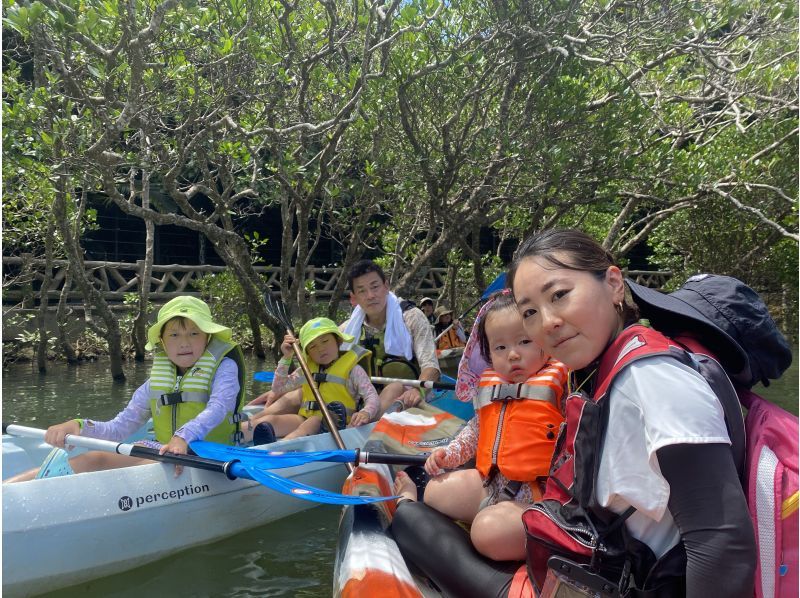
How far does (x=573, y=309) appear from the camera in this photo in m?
1.54

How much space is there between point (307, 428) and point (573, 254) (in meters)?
3.47

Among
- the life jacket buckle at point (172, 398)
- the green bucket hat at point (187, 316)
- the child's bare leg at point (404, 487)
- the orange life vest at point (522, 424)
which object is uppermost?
the green bucket hat at point (187, 316)

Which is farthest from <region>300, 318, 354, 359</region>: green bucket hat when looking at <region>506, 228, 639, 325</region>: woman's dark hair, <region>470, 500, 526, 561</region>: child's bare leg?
<region>506, 228, 639, 325</region>: woman's dark hair

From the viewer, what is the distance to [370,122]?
758cm

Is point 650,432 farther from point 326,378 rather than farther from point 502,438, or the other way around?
point 326,378

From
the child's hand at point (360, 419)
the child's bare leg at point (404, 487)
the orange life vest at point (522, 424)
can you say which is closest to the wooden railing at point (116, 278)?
the child's hand at point (360, 419)

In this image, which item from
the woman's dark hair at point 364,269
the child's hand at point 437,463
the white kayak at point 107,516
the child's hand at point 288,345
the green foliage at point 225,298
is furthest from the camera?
the green foliage at point 225,298

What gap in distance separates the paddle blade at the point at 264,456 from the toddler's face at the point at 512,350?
4.11 ft

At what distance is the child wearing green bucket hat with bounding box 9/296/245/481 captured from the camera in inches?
148

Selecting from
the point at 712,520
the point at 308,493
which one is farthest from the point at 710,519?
the point at 308,493

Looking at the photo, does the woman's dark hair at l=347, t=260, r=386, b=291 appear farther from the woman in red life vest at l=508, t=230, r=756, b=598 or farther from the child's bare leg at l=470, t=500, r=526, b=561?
the woman in red life vest at l=508, t=230, r=756, b=598

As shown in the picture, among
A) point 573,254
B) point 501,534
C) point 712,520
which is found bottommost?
point 501,534

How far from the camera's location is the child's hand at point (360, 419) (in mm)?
4863

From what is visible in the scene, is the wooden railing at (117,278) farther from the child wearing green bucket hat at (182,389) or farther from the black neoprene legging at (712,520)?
the black neoprene legging at (712,520)
